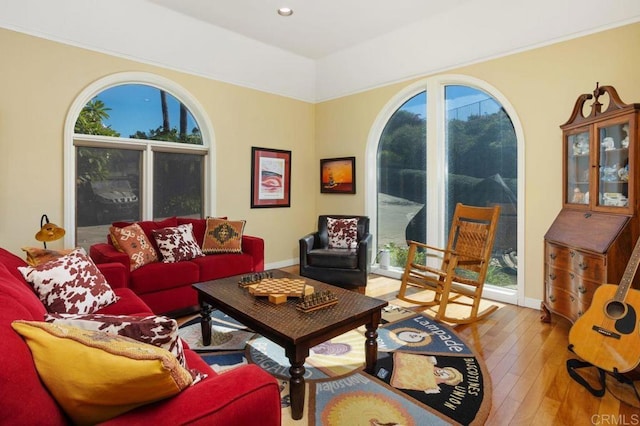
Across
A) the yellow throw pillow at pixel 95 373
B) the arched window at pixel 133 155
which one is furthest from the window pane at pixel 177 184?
the yellow throw pillow at pixel 95 373

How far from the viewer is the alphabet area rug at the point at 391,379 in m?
1.90

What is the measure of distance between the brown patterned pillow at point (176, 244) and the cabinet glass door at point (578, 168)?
11.8 feet

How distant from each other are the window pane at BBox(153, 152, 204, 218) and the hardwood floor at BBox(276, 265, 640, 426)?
3.52 m

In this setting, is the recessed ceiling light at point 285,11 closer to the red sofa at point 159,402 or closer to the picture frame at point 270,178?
the picture frame at point 270,178

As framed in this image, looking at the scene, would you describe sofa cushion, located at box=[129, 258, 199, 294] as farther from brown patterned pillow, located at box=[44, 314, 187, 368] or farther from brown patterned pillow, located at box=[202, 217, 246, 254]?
brown patterned pillow, located at box=[44, 314, 187, 368]

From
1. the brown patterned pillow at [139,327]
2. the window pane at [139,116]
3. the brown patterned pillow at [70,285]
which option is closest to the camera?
the brown patterned pillow at [139,327]

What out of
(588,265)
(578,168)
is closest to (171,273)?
(588,265)

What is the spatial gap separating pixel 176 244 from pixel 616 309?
3537 mm

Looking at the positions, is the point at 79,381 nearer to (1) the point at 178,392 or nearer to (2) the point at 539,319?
(1) the point at 178,392

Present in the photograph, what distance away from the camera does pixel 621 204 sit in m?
2.62

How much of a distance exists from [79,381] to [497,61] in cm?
443

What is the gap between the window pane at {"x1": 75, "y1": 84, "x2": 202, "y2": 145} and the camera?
152 inches

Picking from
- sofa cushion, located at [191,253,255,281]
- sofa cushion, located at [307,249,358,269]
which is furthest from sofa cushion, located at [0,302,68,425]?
sofa cushion, located at [307,249,358,269]

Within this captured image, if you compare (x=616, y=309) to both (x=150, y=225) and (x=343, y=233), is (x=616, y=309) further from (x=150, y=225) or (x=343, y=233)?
(x=150, y=225)
